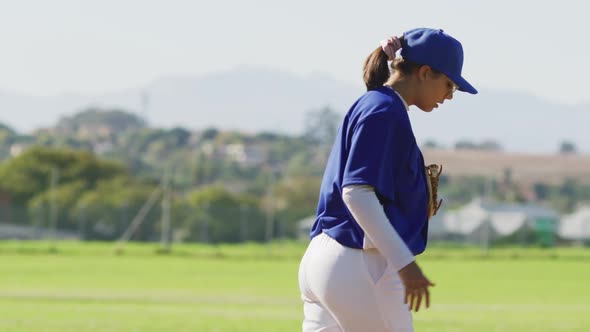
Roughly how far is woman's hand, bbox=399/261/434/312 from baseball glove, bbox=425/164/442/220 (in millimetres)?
357

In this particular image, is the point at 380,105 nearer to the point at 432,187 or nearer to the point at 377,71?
the point at 377,71

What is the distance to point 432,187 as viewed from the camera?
5926 millimetres

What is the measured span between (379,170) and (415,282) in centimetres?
42

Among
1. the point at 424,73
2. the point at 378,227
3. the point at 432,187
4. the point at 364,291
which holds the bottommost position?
the point at 364,291

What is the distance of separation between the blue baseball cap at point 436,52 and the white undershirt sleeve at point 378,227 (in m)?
0.54

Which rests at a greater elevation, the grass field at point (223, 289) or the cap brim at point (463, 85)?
the cap brim at point (463, 85)

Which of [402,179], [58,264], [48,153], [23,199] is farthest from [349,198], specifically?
[48,153]

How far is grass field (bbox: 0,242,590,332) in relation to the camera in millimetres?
17156

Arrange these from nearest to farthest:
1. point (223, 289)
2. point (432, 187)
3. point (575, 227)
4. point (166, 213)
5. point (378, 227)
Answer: point (378, 227), point (432, 187), point (223, 289), point (166, 213), point (575, 227)

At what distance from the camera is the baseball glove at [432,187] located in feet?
19.2

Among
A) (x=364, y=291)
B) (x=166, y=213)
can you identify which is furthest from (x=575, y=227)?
(x=364, y=291)

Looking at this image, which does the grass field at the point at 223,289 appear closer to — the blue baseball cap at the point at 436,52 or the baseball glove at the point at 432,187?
the baseball glove at the point at 432,187

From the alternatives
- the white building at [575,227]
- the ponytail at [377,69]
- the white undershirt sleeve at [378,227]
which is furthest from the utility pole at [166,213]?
the white undershirt sleeve at [378,227]

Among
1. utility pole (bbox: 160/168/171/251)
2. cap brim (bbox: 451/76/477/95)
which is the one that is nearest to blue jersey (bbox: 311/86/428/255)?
cap brim (bbox: 451/76/477/95)
